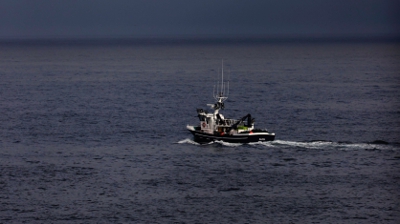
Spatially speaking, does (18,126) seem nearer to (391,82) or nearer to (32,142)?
(32,142)

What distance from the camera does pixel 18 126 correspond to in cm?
12312

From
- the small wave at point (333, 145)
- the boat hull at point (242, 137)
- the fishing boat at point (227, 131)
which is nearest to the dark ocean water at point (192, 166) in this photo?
the small wave at point (333, 145)

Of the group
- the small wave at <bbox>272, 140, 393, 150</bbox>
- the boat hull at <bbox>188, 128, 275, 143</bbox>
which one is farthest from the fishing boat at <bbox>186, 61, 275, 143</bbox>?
the small wave at <bbox>272, 140, 393, 150</bbox>

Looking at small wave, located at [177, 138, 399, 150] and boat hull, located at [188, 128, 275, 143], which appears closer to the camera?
small wave, located at [177, 138, 399, 150]

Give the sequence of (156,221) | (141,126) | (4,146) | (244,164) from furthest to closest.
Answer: (141,126), (4,146), (244,164), (156,221)

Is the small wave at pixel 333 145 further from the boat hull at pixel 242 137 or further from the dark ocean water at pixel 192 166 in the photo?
the boat hull at pixel 242 137

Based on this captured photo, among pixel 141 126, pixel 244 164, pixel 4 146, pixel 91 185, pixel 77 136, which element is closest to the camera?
pixel 91 185

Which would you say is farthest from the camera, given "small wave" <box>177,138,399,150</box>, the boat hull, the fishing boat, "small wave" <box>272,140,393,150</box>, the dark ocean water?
the fishing boat

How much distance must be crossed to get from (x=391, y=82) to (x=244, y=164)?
4511 inches

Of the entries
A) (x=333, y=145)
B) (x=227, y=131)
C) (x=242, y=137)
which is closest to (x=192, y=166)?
(x=242, y=137)

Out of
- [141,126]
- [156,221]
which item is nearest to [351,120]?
[141,126]

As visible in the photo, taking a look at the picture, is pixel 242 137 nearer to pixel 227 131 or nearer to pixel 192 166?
pixel 227 131

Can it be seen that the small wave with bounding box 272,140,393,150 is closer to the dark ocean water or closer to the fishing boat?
the dark ocean water

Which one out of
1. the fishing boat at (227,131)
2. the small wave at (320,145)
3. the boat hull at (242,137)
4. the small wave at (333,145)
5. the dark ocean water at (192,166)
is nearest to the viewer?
the dark ocean water at (192,166)
